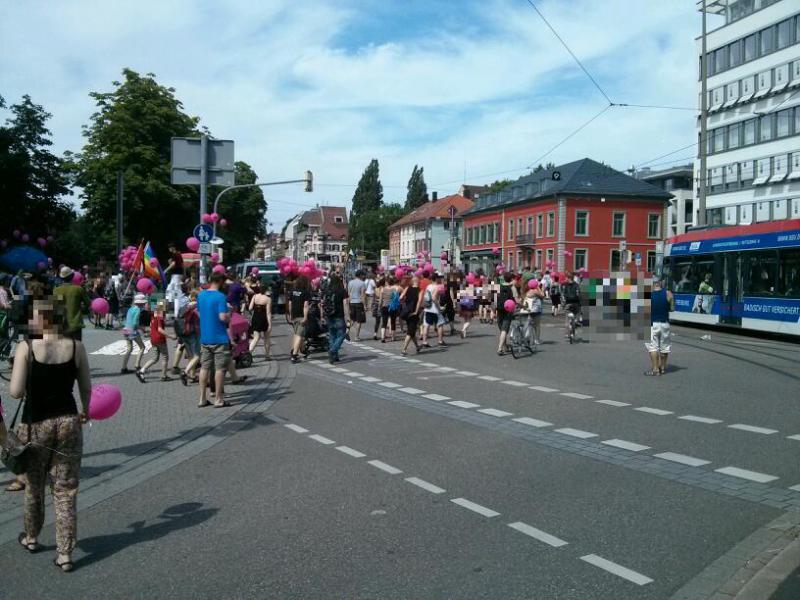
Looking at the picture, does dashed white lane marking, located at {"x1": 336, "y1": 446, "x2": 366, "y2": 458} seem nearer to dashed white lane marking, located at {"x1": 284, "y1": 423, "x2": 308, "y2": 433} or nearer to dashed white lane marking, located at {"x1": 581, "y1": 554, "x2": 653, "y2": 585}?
dashed white lane marking, located at {"x1": 284, "y1": 423, "x2": 308, "y2": 433}

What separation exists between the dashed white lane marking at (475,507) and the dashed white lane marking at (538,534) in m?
0.26

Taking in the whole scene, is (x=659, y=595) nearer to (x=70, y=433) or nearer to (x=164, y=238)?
(x=70, y=433)

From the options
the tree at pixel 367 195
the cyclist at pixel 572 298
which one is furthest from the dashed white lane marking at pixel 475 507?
the tree at pixel 367 195

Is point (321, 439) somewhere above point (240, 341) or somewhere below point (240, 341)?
below

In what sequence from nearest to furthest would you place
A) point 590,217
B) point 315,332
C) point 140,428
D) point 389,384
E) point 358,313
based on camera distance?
point 140,428 → point 389,384 → point 315,332 → point 358,313 → point 590,217

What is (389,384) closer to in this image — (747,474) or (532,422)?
(532,422)

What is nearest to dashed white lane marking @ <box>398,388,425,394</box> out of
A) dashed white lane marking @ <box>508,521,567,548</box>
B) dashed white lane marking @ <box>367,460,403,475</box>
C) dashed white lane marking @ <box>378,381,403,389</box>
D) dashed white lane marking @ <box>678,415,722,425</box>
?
dashed white lane marking @ <box>378,381,403,389</box>

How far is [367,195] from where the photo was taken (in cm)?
11975

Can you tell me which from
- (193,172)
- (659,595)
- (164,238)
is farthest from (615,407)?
(164,238)

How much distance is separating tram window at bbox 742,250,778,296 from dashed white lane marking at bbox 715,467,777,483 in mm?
15685

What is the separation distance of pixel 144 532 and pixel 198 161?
1262 centimetres

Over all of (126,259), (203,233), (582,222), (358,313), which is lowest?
(358,313)

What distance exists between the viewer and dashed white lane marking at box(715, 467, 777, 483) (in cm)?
652

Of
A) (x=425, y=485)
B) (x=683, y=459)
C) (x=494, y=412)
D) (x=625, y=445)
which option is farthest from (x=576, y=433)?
(x=425, y=485)
